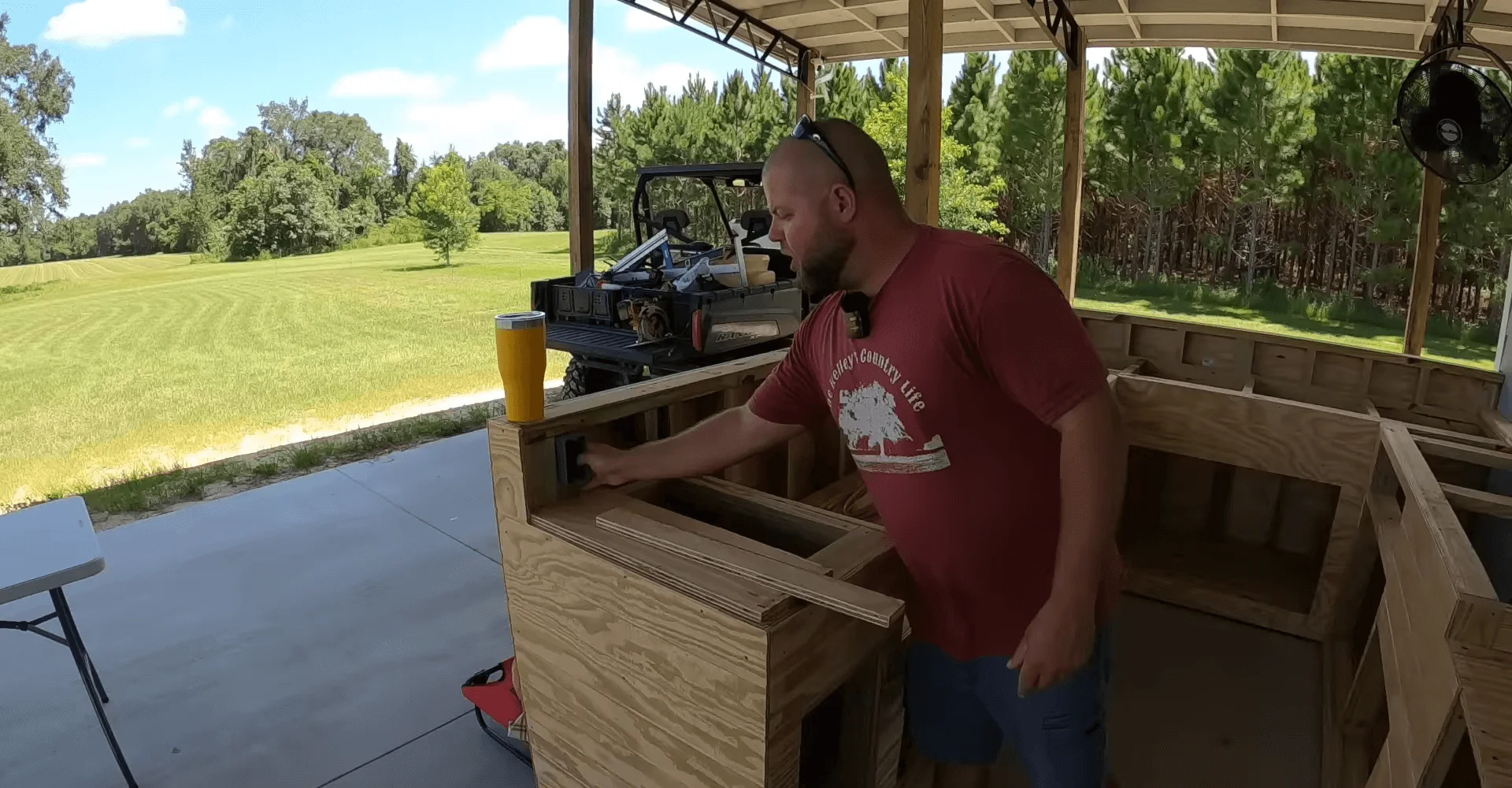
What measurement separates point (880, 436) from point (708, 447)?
17.8 inches

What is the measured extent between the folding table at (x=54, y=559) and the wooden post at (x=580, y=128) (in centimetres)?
392

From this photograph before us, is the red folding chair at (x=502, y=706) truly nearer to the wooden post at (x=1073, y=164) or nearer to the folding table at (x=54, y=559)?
the folding table at (x=54, y=559)

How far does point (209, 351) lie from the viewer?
14.9 m

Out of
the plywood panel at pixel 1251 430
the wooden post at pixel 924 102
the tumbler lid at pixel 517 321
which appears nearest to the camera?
the tumbler lid at pixel 517 321

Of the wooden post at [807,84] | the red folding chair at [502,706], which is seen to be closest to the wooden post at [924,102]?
the red folding chair at [502,706]

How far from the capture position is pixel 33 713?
9.07 feet

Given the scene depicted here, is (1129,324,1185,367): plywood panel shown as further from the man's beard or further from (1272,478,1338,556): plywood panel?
the man's beard

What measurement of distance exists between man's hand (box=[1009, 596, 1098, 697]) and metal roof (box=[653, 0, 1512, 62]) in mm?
6606

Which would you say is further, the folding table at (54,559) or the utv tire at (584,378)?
the utv tire at (584,378)

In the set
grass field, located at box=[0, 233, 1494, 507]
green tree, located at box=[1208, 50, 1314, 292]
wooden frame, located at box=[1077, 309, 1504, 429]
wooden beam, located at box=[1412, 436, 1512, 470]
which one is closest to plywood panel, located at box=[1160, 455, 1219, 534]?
wooden frame, located at box=[1077, 309, 1504, 429]

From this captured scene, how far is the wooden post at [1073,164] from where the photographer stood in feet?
26.0

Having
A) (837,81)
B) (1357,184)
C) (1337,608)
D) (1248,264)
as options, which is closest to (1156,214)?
(1248,264)

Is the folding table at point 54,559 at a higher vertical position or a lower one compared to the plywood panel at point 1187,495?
Answer: higher

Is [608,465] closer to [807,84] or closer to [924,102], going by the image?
[924,102]
